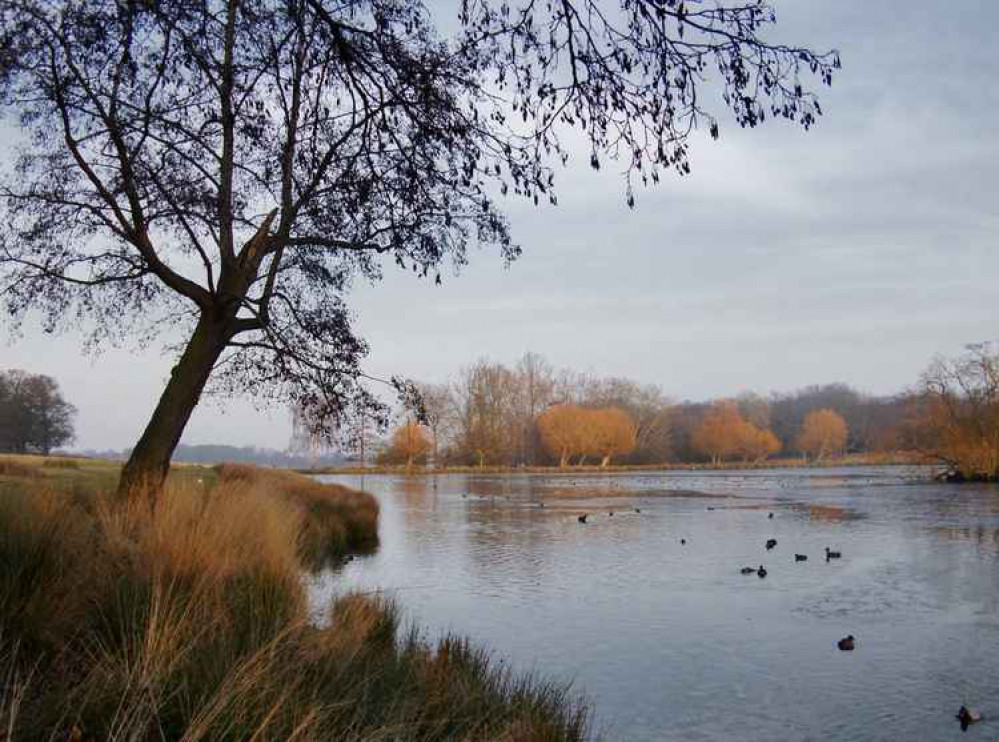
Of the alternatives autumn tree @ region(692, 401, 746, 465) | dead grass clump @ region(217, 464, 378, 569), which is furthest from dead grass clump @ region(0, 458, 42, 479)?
autumn tree @ region(692, 401, 746, 465)

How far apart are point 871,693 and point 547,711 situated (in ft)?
13.5

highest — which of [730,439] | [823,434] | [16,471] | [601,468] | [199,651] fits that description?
[823,434]

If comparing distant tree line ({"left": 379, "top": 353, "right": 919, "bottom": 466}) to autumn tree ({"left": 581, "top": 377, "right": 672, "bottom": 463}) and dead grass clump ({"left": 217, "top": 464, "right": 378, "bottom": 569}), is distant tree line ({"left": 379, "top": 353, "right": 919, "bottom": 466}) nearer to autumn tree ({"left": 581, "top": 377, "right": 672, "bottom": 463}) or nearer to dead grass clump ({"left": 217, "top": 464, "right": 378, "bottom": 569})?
autumn tree ({"left": 581, "top": 377, "right": 672, "bottom": 463})

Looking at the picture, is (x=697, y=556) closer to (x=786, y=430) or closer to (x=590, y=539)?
(x=590, y=539)

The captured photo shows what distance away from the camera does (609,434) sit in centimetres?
9806

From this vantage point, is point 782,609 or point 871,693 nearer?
point 871,693

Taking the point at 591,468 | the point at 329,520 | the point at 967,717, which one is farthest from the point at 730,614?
the point at 591,468

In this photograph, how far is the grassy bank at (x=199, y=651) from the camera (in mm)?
3557

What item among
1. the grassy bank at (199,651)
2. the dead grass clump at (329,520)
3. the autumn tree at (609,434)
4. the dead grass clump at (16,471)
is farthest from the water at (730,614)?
the autumn tree at (609,434)

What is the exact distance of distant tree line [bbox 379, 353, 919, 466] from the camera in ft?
325

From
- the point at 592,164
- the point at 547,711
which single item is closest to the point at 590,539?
the point at 547,711

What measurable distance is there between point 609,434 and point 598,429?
1702mm

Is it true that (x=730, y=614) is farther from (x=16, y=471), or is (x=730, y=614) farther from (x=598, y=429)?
(x=598, y=429)

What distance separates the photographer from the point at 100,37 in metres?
5.39
